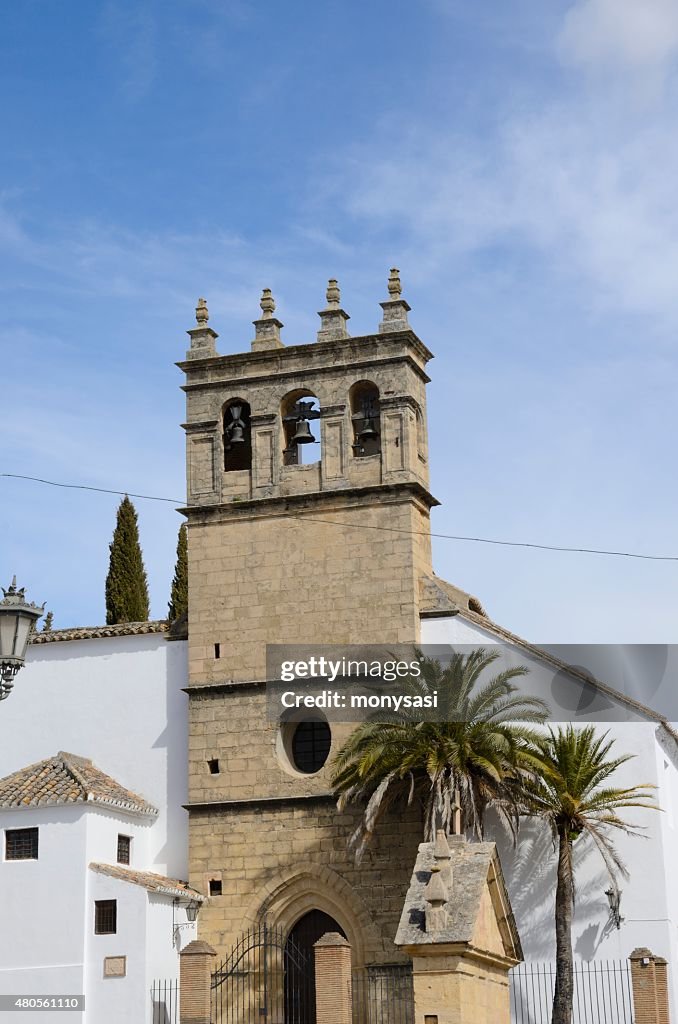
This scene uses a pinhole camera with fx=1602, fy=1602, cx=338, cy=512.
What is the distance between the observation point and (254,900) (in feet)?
102

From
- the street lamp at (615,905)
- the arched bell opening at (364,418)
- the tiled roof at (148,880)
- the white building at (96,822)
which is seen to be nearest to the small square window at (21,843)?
the white building at (96,822)

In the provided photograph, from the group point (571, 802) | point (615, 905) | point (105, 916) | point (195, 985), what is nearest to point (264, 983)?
point (105, 916)

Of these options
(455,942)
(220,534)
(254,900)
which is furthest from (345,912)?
(455,942)

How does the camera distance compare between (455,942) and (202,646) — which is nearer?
(455,942)

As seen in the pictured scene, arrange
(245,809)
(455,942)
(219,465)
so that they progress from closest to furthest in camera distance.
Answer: (455,942) < (245,809) < (219,465)

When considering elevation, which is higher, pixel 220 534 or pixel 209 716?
pixel 220 534

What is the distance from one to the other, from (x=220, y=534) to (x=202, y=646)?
2.36m

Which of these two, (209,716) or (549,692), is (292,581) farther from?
(549,692)

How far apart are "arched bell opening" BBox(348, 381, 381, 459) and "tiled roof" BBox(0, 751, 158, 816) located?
328 inches

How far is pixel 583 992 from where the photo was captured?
2902 cm

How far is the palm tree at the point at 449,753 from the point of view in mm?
28484

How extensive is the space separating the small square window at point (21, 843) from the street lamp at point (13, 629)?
53.2 feet

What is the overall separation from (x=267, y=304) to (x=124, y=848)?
11850 millimetres

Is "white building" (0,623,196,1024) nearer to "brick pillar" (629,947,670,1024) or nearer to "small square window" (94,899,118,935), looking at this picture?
"small square window" (94,899,118,935)
